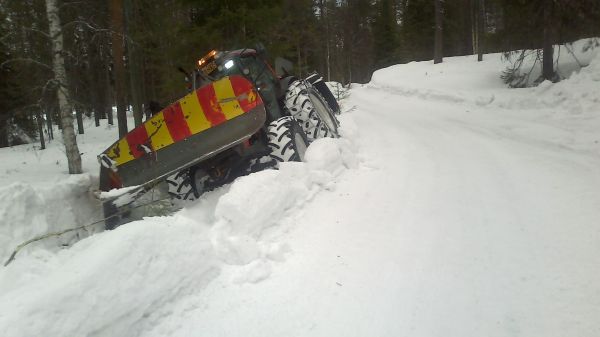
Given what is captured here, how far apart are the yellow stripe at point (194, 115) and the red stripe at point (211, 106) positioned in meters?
0.05

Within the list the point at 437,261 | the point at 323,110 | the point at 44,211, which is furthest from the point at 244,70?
the point at 437,261

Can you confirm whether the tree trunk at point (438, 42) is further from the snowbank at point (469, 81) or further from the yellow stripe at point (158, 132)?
the yellow stripe at point (158, 132)

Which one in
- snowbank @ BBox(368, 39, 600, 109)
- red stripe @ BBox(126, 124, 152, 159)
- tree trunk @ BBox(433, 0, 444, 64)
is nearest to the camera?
red stripe @ BBox(126, 124, 152, 159)

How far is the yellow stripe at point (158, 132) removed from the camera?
15.8 feet

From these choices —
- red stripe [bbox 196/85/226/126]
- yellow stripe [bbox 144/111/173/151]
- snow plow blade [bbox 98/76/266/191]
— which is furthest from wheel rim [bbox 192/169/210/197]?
red stripe [bbox 196/85/226/126]

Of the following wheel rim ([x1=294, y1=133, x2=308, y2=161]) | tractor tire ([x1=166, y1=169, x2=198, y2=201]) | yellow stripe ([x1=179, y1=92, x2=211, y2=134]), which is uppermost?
yellow stripe ([x1=179, y1=92, x2=211, y2=134])

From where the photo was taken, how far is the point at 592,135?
6.54 m

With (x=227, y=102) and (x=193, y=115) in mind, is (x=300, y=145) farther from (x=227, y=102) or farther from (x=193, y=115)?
(x=193, y=115)

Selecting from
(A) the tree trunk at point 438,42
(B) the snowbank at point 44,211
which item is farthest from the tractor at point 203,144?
(A) the tree trunk at point 438,42

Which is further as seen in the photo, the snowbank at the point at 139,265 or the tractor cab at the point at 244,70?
the tractor cab at the point at 244,70

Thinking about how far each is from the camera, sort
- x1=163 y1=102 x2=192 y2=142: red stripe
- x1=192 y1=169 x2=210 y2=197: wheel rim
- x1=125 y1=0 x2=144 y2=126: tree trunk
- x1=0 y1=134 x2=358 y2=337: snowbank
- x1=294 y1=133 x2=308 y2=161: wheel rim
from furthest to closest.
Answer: x1=125 y1=0 x2=144 y2=126: tree trunk
x1=192 y1=169 x2=210 y2=197: wheel rim
x1=294 y1=133 x2=308 y2=161: wheel rim
x1=163 y1=102 x2=192 y2=142: red stripe
x1=0 y1=134 x2=358 y2=337: snowbank

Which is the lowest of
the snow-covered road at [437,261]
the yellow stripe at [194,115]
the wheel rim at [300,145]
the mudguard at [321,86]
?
the snow-covered road at [437,261]

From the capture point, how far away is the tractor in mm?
4586

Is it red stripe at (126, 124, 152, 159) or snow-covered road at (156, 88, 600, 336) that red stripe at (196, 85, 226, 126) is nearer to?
red stripe at (126, 124, 152, 159)
